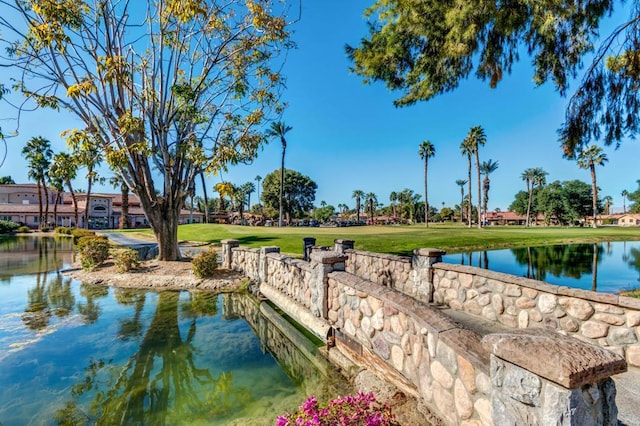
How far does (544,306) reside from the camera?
498 centimetres

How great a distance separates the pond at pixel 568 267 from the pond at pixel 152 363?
37.8 feet

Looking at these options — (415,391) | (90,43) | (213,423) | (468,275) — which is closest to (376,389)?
(415,391)

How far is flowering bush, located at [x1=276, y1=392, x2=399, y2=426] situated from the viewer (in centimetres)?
272

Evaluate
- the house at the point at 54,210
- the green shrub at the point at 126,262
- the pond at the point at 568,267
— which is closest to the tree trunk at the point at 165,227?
the green shrub at the point at 126,262

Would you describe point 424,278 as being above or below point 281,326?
above

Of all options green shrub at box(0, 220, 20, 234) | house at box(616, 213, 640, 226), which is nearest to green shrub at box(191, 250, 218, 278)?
green shrub at box(0, 220, 20, 234)

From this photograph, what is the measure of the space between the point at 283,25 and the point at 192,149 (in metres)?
6.26

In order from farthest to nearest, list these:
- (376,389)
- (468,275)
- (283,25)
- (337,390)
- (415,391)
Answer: (283,25) → (468,275) → (337,390) → (376,389) → (415,391)

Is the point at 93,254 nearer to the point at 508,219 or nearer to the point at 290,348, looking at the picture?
the point at 290,348

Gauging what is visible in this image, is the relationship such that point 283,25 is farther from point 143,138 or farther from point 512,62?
point 512,62

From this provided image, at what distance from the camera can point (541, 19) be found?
5258 mm

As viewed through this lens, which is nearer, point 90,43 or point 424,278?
point 424,278

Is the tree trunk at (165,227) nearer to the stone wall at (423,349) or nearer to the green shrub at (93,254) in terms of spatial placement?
the green shrub at (93,254)

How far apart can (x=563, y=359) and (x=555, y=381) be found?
0.13 meters
